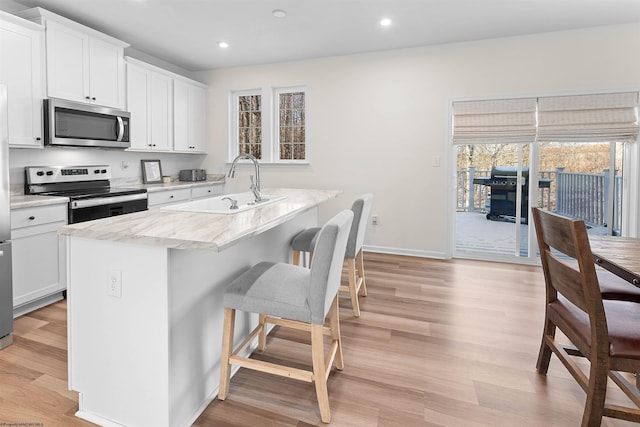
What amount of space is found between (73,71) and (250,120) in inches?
94.1

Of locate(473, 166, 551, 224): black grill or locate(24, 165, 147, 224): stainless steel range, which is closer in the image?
locate(24, 165, 147, 224): stainless steel range

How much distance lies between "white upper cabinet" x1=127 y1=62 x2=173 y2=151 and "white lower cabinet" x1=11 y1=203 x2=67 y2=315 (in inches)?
61.6

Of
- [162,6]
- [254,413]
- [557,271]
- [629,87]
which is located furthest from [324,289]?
[629,87]

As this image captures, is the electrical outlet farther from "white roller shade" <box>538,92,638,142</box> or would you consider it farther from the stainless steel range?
"white roller shade" <box>538,92,638,142</box>

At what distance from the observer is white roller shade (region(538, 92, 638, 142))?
3.77 meters

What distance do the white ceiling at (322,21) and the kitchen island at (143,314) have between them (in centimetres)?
258

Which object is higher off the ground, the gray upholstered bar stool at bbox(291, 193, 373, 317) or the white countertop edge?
the white countertop edge

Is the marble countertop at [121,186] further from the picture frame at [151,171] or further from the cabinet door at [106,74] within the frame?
the cabinet door at [106,74]

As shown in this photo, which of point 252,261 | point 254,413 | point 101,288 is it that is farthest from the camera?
point 252,261

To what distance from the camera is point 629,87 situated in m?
3.72

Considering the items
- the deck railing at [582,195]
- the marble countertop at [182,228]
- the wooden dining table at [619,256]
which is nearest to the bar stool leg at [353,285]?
the marble countertop at [182,228]

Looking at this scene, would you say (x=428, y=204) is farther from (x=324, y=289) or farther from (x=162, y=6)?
(x=162, y=6)

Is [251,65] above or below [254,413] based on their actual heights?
above

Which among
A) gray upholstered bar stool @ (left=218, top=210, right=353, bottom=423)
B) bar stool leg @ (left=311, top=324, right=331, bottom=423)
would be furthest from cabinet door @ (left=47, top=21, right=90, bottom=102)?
bar stool leg @ (left=311, top=324, right=331, bottom=423)
